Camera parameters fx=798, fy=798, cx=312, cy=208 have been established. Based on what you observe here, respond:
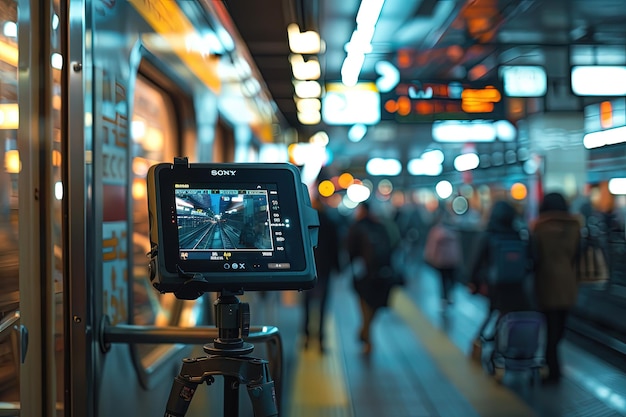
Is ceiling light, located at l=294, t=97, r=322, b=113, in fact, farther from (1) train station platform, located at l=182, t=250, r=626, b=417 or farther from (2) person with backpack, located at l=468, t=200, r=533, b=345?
(2) person with backpack, located at l=468, t=200, r=533, b=345

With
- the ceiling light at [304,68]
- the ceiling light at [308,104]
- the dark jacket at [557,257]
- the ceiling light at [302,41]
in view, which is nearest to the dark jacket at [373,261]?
the ceiling light at [302,41]

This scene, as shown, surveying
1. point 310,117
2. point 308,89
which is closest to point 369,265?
point 308,89

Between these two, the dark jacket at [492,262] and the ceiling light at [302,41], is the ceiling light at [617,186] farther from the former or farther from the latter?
A: the ceiling light at [302,41]

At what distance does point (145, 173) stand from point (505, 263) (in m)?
3.14

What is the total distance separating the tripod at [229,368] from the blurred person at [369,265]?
5.43 metres

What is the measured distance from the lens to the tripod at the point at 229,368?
2197mm

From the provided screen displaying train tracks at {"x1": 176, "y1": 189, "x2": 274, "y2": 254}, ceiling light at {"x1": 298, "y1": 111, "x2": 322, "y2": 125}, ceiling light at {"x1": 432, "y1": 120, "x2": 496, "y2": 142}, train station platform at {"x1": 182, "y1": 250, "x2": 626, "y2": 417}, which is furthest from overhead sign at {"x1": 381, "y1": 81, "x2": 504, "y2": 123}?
ceiling light at {"x1": 298, "y1": 111, "x2": 322, "y2": 125}

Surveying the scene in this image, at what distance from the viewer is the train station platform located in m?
5.23

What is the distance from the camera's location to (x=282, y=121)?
13383 millimetres

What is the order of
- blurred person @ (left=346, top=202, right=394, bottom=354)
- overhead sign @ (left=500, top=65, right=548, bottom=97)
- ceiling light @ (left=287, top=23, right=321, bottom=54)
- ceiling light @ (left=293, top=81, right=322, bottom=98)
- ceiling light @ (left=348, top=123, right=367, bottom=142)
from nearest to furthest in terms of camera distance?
overhead sign @ (left=500, top=65, right=548, bottom=97) < ceiling light @ (left=287, top=23, right=321, bottom=54) < blurred person @ (left=346, top=202, right=394, bottom=354) < ceiling light @ (left=293, top=81, right=322, bottom=98) < ceiling light @ (left=348, top=123, right=367, bottom=142)

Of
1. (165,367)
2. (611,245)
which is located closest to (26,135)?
(165,367)

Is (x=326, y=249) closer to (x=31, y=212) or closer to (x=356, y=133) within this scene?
(x=31, y=212)

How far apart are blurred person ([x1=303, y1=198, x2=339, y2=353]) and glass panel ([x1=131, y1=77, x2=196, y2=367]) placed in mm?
3055

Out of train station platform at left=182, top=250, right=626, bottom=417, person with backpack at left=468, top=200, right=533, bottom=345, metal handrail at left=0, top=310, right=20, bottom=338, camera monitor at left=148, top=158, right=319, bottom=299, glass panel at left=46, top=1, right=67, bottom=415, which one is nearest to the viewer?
camera monitor at left=148, top=158, right=319, bottom=299
